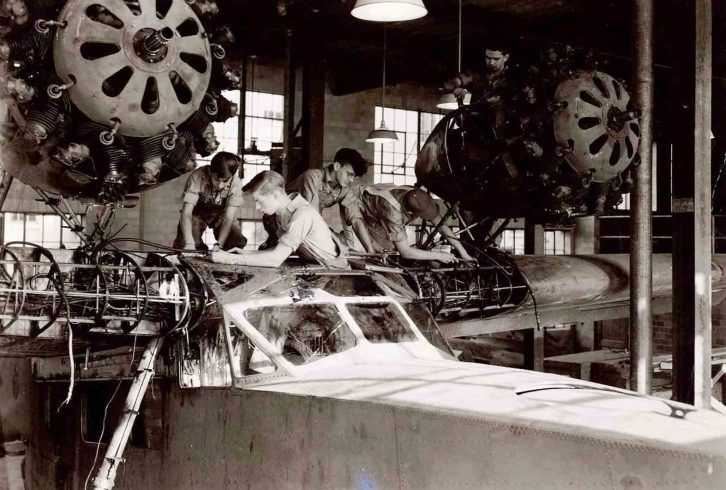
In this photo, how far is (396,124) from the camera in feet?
76.3

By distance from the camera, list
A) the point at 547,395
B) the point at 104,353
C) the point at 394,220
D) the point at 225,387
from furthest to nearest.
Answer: the point at 394,220 < the point at 104,353 < the point at 225,387 < the point at 547,395

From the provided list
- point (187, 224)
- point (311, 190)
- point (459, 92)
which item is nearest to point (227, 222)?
point (187, 224)

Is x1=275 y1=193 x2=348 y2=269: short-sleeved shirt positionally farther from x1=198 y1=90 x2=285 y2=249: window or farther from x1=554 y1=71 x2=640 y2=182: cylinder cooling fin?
x1=198 y1=90 x2=285 y2=249: window

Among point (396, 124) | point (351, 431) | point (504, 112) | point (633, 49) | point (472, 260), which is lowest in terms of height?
point (351, 431)

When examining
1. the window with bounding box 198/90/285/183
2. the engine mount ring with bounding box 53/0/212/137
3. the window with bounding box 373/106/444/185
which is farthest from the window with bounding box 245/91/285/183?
the engine mount ring with bounding box 53/0/212/137

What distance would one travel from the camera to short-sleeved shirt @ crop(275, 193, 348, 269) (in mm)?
6180

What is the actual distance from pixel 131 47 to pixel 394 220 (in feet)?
11.3

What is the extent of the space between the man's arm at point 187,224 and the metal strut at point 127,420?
1.95 m

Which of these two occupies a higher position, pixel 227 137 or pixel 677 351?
pixel 227 137

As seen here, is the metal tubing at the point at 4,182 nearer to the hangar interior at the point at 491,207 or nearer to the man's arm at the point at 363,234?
the hangar interior at the point at 491,207

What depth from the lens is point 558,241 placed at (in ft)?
81.1

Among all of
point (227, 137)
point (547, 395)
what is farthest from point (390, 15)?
point (227, 137)

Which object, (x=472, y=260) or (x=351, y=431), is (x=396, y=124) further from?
(x=351, y=431)

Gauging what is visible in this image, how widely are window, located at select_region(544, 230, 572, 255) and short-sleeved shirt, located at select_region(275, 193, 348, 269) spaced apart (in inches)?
754
